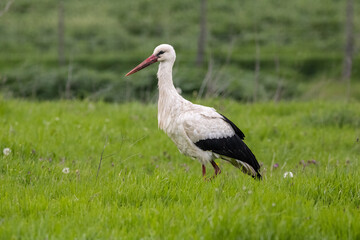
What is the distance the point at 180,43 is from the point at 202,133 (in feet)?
63.3

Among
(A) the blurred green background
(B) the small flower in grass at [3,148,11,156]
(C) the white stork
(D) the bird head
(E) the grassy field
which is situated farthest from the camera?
(A) the blurred green background

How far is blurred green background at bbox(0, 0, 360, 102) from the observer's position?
55.3 ft

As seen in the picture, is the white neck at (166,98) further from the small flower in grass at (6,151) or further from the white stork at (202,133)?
the small flower in grass at (6,151)

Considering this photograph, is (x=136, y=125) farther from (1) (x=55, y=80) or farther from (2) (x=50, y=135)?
(1) (x=55, y=80)

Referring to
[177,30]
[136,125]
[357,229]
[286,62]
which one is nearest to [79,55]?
[177,30]

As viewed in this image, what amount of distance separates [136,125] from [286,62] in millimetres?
14968

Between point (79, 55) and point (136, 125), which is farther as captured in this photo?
point (79, 55)

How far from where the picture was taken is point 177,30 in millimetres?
26484

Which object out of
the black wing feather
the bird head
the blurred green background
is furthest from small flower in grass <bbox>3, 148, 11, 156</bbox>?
the blurred green background

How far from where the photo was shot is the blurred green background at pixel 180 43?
1686 cm

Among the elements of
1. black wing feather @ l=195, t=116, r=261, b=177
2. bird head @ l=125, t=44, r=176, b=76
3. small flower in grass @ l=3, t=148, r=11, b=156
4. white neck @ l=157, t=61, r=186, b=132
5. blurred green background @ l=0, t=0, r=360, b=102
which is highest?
bird head @ l=125, t=44, r=176, b=76

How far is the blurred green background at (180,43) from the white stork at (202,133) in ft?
29.5

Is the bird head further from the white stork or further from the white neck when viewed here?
the white stork

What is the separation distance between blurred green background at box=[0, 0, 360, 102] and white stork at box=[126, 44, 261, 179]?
29.5ft
